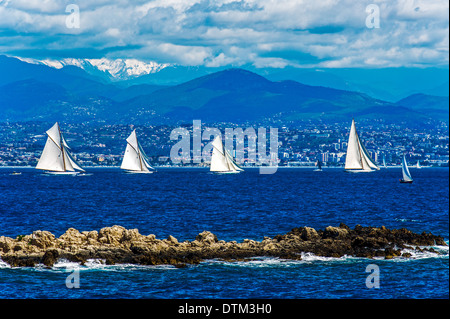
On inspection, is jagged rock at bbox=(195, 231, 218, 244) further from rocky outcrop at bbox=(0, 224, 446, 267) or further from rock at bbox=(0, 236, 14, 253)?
rock at bbox=(0, 236, 14, 253)

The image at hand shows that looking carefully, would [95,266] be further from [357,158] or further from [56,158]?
[357,158]

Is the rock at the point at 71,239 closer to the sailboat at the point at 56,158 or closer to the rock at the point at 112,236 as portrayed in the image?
the rock at the point at 112,236

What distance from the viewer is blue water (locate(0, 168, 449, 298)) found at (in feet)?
108

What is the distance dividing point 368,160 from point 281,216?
3671 inches

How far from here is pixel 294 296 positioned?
105 feet

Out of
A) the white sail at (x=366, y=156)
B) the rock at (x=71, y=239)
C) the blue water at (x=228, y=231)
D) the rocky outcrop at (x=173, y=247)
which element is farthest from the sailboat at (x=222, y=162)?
the rock at (x=71, y=239)

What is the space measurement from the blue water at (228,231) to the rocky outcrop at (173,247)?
3.33 ft

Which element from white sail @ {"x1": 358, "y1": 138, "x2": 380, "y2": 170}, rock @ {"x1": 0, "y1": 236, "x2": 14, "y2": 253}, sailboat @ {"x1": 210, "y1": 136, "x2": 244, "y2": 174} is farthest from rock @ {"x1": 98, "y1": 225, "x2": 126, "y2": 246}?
sailboat @ {"x1": 210, "y1": 136, "x2": 244, "y2": 174}

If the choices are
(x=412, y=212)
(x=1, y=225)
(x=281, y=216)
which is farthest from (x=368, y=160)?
(x=1, y=225)

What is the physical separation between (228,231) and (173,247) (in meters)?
14.1

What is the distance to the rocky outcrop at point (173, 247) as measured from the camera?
37859 mm

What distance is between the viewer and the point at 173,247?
4016 centimetres

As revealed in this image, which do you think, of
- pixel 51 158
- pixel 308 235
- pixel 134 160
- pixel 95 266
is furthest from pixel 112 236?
pixel 134 160
